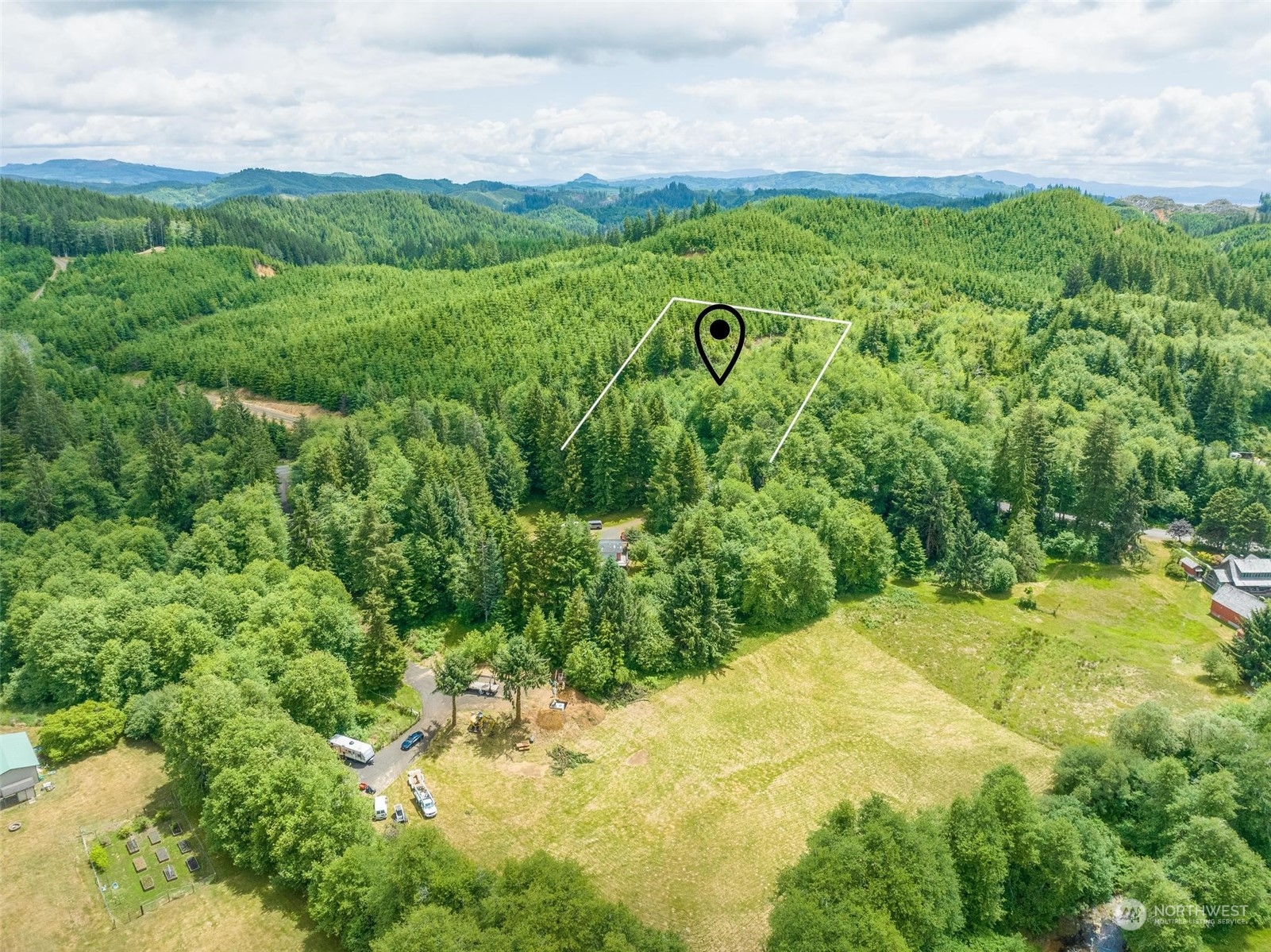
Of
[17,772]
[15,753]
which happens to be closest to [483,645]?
[17,772]

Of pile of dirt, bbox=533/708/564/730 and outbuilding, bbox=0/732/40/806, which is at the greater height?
outbuilding, bbox=0/732/40/806

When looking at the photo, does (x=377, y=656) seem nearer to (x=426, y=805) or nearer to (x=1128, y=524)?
(x=426, y=805)

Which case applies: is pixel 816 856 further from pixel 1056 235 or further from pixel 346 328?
pixel 1056 235

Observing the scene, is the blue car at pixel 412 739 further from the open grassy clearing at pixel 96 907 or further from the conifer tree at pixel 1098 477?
the conifer tree at pixel 1098 477

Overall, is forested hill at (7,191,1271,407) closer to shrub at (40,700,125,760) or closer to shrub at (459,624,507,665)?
shrub at (459,624,507,665)

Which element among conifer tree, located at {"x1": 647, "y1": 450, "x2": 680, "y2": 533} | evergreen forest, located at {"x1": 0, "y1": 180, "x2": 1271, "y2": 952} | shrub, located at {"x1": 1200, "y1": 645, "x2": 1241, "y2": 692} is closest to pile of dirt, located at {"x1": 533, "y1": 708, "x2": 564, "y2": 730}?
evergreen forest, located at {"x1": 0, "y1": 180, "x2": 1271, "y2": 952}

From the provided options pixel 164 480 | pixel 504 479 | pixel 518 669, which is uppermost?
pixel 164 480
